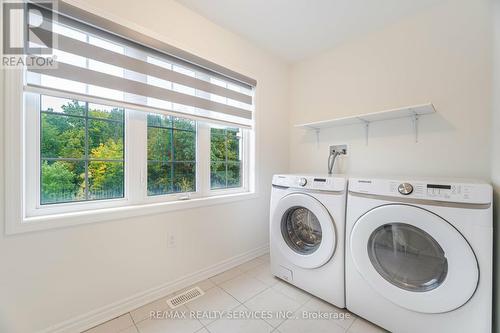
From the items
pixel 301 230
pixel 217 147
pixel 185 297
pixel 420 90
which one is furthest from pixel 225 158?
pixel 420 90

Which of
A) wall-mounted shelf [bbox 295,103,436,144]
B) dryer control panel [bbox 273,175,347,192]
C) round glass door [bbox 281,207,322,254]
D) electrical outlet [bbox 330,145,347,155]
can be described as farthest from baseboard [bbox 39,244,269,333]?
wall-mounted shelf [bbox 295,103,436,144]

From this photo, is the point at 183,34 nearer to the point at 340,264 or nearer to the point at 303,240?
the point at 303,240

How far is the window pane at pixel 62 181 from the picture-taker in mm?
1247

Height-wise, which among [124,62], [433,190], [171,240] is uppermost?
[124,62]

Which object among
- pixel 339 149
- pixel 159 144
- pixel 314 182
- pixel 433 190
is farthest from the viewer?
pixel 339 149

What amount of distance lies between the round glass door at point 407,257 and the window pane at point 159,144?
163 cm

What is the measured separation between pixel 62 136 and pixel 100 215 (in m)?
0.55

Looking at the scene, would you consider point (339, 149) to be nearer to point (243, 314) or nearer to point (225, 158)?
point (225, 158)

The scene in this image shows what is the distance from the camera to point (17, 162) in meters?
1.09

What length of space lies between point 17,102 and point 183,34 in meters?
1.18

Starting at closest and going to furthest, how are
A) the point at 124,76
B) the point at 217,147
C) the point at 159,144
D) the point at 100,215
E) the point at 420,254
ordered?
the point at 420,254, the point at 100,215, the point at 124,76, the point at 159,144, the point at 217,147

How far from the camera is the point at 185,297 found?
1.62m

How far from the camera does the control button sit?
1179mm

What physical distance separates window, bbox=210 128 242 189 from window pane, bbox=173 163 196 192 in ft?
0.67
